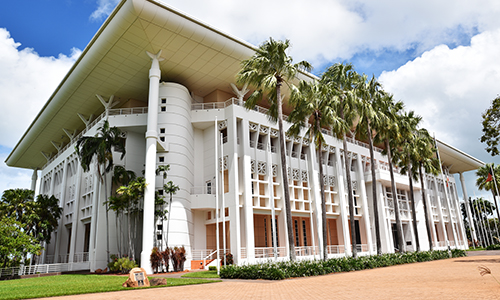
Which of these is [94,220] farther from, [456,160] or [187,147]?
[456,160]

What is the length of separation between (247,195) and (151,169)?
814 centimetres

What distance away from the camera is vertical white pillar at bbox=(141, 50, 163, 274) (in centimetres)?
2464

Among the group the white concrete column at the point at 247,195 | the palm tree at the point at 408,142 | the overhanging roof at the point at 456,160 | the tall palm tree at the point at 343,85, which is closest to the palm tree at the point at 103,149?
the white concrete column at the point at 247,195

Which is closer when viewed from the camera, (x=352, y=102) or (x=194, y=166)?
(x=352, y=102)

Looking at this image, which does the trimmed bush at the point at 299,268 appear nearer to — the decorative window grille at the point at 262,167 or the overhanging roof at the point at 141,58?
the decorative window grille at the point at 262,167

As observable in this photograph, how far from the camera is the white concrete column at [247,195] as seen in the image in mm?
27578

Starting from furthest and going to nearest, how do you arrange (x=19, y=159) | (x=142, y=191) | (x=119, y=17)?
(x=19, y=159) → (x=142, y=191) → (x=119, y=17)

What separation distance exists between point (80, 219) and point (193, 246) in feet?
43.3

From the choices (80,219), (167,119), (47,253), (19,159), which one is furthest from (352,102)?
(19,159)

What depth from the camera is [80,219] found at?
34.0 metres

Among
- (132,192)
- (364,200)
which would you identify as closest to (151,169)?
(132,192)

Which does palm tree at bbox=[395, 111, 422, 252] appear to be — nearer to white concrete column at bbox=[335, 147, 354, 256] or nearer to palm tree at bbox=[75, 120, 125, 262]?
white concrete column at bbox=[335, 147, 354, 256]

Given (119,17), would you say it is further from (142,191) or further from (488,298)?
(488,298)

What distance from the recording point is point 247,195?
28609mm
